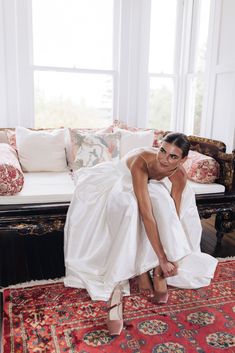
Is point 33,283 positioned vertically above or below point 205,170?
below

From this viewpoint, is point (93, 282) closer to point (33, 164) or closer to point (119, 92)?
A: point (33, 164)

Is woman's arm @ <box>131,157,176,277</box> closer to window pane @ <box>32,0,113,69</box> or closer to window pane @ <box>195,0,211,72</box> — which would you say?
window pane @ <box>32,0,113,69</box>

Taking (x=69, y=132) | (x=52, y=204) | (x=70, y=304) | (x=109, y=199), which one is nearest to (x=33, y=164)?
(x=69, y=132)

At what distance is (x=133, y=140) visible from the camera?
331 centimetres

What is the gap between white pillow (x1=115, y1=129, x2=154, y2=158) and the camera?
10.8 ft

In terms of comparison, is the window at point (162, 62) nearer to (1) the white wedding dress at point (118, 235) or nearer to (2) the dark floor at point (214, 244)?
(2) the dark floor at point (214, 244)

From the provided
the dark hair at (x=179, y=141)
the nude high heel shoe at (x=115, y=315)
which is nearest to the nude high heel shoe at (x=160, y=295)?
the nude high heel shoe at (x=115, y=315)

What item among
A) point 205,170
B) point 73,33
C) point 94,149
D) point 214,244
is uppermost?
point 73,33

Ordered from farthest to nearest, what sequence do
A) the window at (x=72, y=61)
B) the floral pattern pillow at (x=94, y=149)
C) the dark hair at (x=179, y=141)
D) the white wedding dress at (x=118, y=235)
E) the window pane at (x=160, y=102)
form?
the window pane at (x=160, y=102)
the window at (x=72, y=61)
the floral pattern pillow at (x=94, y=149)
the white wedding dress at (x=118, y=235)
the dark hair at (x=179, y=141)

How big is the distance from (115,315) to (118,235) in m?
0.43

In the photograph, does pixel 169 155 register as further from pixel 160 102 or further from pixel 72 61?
pixel 160 102

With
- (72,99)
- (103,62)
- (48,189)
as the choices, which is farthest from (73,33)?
(48,189)

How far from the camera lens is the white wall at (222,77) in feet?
11.4

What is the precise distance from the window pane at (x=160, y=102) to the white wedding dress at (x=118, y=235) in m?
2.17
